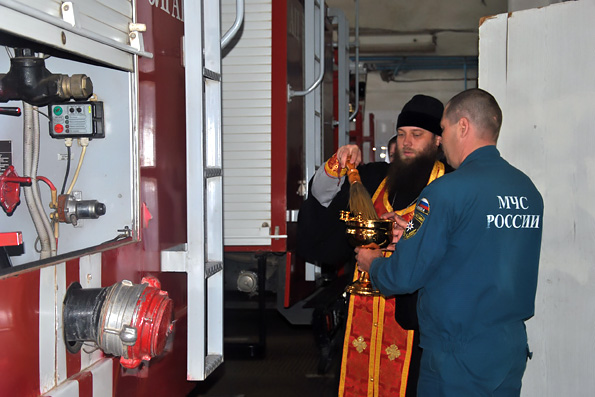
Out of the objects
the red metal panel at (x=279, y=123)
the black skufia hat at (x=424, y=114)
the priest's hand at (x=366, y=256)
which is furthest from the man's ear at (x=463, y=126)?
the red metal panel at (x=279, y=123)

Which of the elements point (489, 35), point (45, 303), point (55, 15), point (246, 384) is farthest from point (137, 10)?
point (246, 384)

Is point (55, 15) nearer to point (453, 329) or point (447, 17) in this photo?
point (453, 329)

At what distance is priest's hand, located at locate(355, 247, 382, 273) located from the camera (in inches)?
102

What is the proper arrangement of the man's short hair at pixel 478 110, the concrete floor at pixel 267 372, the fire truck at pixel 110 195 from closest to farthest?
1. the fire truck at pixel 110 195
2. the man's short hair at pixel 478 110
3. the concrete floor at pixel 267 372

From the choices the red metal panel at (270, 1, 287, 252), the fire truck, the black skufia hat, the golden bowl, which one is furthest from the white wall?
the red metal panel at (270, 1, 287, 252)

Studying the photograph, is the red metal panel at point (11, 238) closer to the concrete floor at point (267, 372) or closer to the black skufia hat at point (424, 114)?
the black skufia hat at point (424, 114)

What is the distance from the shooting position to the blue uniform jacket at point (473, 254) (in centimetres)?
212

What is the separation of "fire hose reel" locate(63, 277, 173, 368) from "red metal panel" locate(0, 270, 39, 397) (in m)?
0.13

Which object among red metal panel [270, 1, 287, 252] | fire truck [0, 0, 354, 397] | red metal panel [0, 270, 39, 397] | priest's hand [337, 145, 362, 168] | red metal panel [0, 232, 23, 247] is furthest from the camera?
red metal panel [270, 1, 287, 252]

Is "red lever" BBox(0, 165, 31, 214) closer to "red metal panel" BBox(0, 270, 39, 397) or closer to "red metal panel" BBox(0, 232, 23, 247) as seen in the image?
"red metal panel" BBox(0, 232, 23, 247)

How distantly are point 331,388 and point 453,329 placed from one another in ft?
8.99

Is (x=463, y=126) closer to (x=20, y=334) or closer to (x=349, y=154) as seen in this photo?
(x=349, y=154)

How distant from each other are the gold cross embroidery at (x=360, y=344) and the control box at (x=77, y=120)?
4.99 ft

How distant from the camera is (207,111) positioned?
227 centimetres
